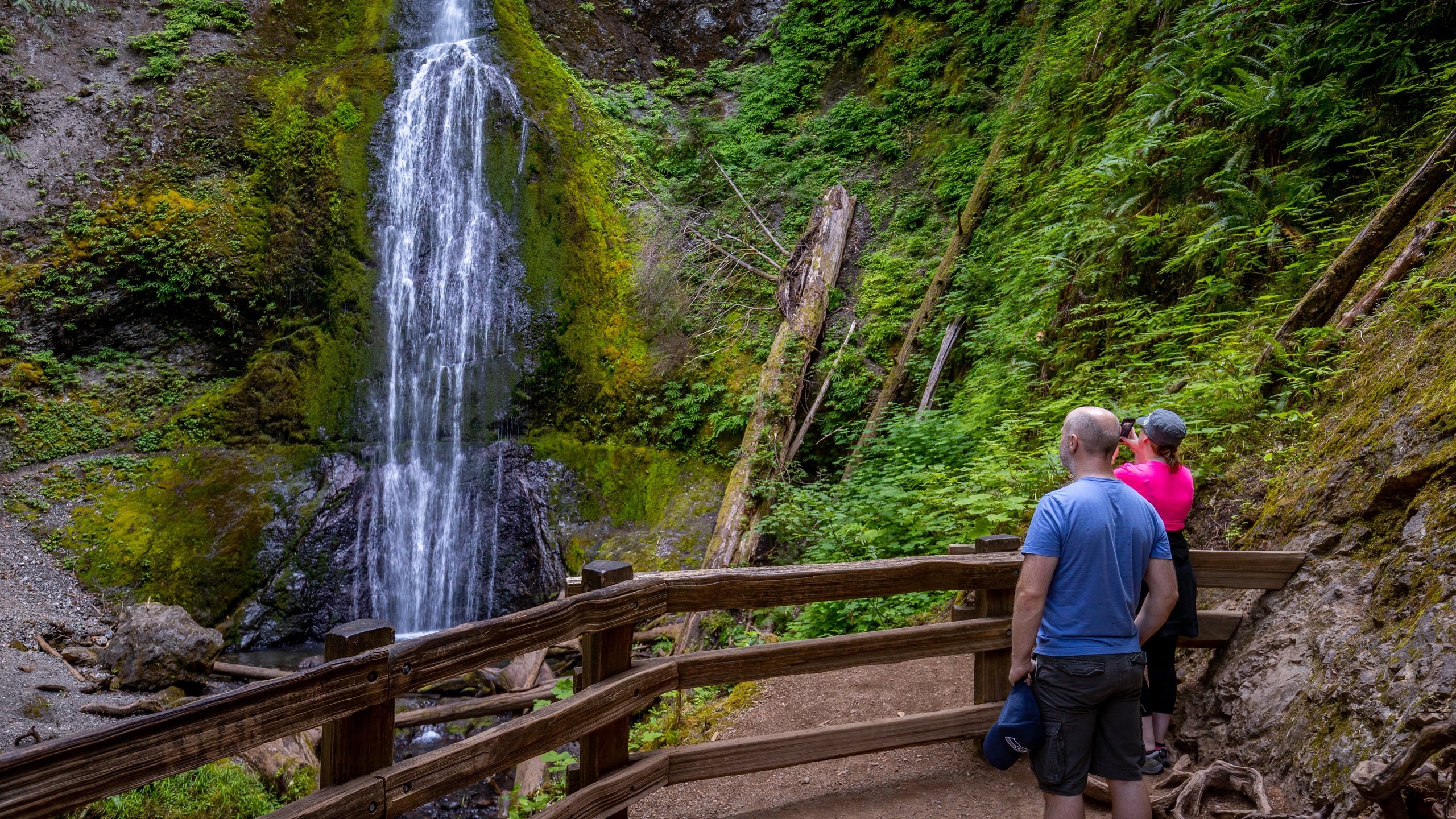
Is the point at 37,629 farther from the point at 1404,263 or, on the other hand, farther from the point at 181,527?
the point at 1404,263

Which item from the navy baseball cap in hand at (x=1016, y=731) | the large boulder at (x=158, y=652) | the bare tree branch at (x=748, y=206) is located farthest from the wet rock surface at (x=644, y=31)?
the navy baseball cap in hand at (x=1016, y=731)

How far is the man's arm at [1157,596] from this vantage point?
9.12 feet

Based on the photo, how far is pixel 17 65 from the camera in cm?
1391

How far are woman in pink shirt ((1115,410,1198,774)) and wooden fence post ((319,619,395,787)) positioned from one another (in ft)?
10.4

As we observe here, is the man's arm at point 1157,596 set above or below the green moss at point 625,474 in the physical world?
above

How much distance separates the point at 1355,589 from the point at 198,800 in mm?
7864

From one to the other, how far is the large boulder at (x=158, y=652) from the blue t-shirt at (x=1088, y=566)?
10.2 meters

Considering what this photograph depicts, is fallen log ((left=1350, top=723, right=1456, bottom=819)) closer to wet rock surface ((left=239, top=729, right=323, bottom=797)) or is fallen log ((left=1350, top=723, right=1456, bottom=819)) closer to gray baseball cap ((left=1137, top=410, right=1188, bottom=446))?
gray baseball cap ((left=1137, top=410, right=1188, bottom=446))

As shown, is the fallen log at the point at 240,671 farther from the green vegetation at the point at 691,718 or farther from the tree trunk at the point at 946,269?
the tree trunk at the point at 946,269

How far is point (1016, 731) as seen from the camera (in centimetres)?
258

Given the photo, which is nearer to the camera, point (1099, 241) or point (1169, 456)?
point (1169, 456)

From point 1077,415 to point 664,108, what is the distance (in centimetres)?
1674

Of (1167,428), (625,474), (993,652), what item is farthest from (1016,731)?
(625,474)

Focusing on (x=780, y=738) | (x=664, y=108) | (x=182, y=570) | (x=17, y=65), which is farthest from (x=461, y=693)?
(x=17, y=65)
